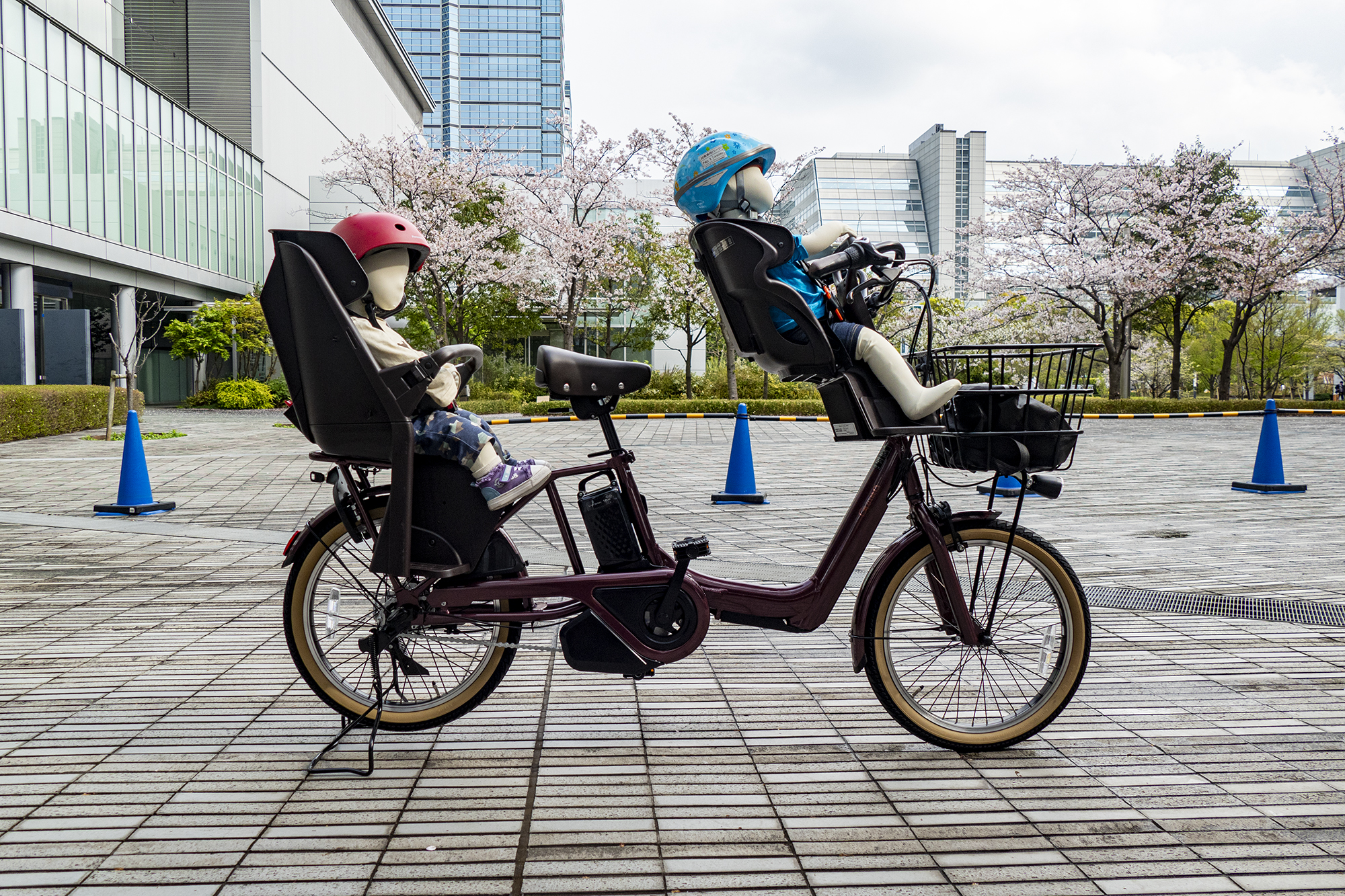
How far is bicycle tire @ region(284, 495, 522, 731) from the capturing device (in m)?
2.95

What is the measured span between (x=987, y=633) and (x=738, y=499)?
569 cm

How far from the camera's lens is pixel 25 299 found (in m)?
24.1

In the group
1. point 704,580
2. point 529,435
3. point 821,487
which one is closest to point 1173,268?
point 529,435

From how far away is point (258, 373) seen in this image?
1449 inches

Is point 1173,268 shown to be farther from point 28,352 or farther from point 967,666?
point 28,352

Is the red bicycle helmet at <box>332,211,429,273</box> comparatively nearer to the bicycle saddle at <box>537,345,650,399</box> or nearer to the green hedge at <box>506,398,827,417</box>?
the bicycle saddle at <box>537,345,650,399</box>

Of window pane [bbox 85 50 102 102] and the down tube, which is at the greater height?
window pane [bbox 85 50 102 102]

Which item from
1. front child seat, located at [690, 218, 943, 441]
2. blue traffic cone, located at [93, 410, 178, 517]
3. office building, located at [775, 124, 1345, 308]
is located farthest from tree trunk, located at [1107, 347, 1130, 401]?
office building, located at [775, 124, 1345, 308]

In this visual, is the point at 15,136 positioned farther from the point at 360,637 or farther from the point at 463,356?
the point at 463,356

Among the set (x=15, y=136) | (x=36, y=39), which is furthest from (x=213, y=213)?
(x=15, y=136)

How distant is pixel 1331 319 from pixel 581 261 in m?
37.2

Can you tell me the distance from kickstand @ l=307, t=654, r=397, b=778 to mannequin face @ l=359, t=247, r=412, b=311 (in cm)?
113

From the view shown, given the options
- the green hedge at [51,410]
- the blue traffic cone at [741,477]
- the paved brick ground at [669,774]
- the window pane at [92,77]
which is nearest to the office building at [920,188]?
the window pane at [92,77]

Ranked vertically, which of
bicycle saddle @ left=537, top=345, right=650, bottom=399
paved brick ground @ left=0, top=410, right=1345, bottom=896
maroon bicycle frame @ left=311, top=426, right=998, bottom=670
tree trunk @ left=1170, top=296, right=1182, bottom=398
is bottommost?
paved brick ground @ left=0, top=410, right=1345, bottom=896
